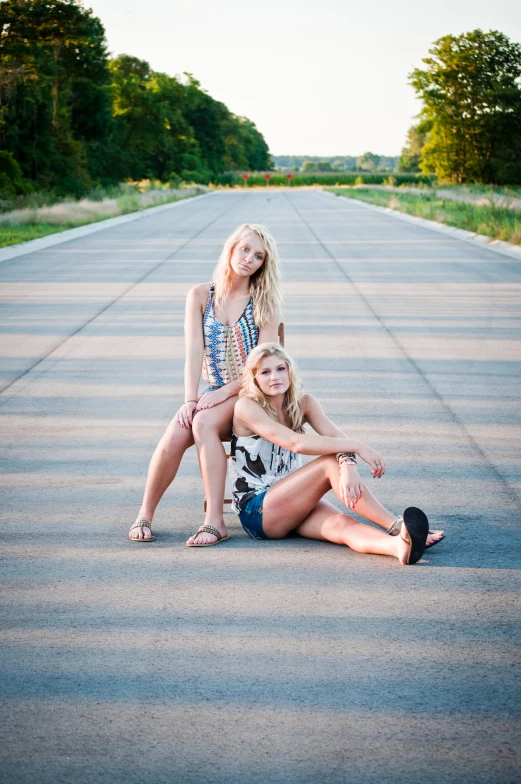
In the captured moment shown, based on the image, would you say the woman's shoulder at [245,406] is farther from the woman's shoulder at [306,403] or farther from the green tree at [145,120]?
the green tree at [145,120]

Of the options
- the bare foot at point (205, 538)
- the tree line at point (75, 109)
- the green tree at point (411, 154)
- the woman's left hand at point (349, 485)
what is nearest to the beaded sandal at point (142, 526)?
the bare foot at point (205, 538)

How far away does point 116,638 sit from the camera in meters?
3.70

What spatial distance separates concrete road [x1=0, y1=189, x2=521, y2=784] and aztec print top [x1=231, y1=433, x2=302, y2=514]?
28 cm

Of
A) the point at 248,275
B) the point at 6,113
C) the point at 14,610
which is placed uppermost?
the point at 6,113

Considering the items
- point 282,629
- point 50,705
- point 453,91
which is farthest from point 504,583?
point 453,91

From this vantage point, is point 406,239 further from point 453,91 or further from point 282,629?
point 453,91

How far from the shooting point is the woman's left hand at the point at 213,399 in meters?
4.95

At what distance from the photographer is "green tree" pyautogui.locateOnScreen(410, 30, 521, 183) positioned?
7388 cm

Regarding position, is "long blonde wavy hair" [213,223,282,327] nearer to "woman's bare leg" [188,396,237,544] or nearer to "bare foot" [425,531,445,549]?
"woman's bare leg" [188,396,237,544]

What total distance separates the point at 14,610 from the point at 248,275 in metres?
2.19

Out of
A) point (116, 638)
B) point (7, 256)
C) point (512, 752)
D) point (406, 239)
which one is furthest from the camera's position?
point (406, 239)

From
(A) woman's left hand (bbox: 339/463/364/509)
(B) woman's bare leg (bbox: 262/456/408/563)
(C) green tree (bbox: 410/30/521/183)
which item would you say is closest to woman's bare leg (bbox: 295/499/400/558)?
(B) woman's bare leg (bbox: 262/456/408/563)

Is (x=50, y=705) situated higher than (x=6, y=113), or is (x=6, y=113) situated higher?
(x=6, y=113)

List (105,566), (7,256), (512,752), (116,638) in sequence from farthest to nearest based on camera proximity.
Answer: (7,256) < (105,566) < (116,638) < (512,752)
